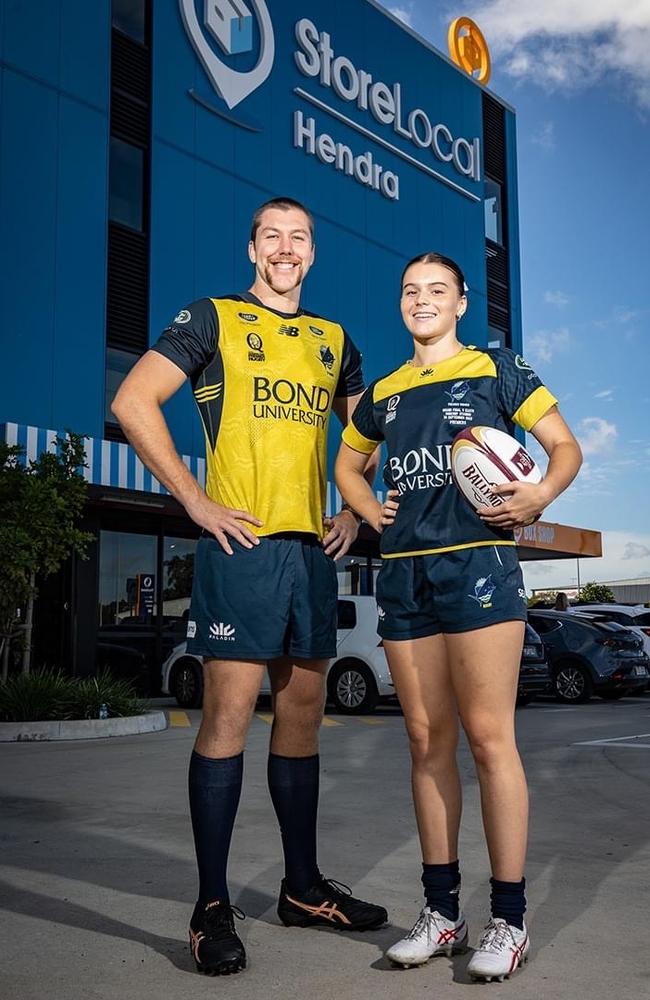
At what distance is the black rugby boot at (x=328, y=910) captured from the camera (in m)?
3.51

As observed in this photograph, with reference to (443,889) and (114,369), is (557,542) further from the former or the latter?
(443,889)

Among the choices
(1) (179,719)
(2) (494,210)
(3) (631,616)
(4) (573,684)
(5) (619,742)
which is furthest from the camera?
(2) (494,210)

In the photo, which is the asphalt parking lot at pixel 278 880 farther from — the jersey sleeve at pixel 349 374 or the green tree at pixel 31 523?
the green tree at pixel 31 523

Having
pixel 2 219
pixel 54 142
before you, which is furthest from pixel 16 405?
pixel 54 142

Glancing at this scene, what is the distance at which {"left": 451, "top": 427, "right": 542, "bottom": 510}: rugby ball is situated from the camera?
314cm

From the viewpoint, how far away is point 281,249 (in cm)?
373

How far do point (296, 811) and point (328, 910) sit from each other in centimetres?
33

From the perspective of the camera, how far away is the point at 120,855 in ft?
15.8

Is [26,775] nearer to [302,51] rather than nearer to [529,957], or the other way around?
[529,957]

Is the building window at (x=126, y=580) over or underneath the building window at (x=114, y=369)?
underneath

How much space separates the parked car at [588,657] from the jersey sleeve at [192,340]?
1440cm

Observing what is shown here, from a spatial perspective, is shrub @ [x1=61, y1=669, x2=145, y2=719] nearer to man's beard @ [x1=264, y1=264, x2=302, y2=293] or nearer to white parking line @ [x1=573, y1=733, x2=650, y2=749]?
white parking line @ [x1=573, y1=733, x2=650, y2=749]

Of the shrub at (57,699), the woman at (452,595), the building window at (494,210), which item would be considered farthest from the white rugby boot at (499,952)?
the building window at (494,210)

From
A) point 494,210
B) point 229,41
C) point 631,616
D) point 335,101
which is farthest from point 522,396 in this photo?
point 494,210
